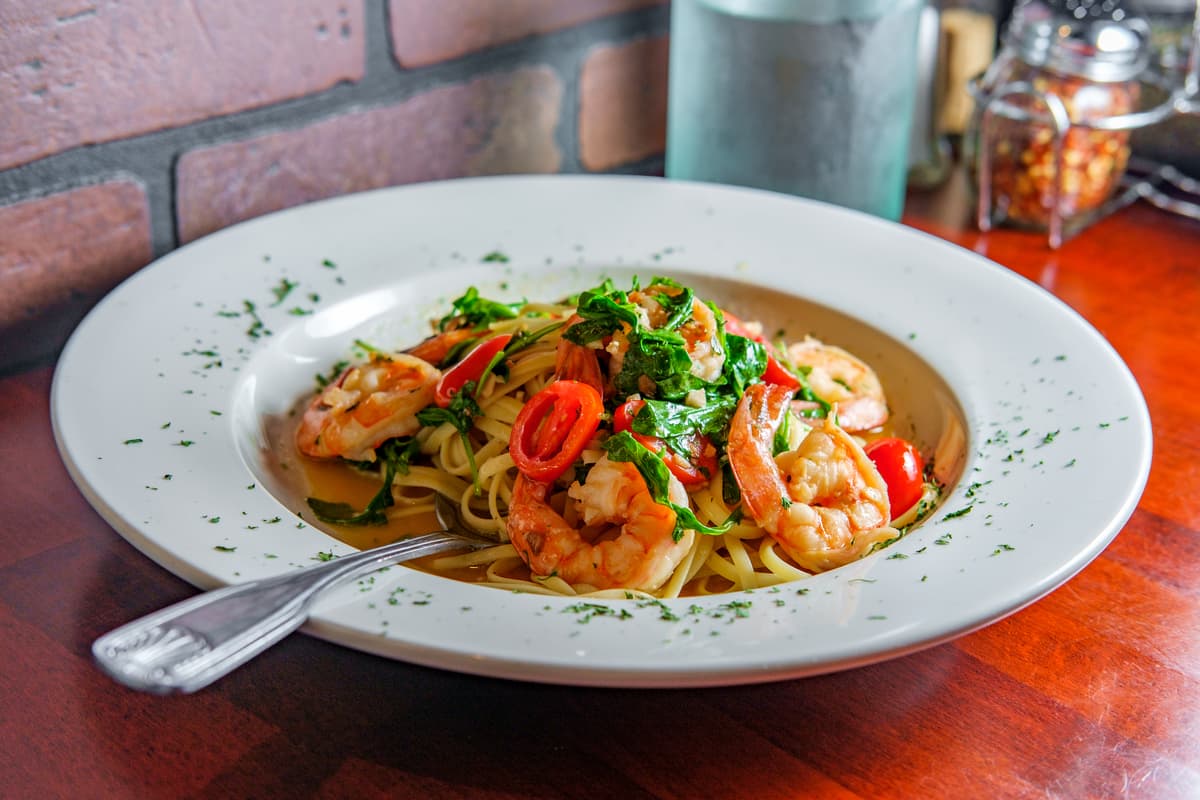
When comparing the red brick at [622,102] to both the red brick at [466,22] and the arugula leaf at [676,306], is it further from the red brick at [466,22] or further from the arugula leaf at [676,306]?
the arugula leaf at [676,306]

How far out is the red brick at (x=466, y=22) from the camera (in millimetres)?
2330

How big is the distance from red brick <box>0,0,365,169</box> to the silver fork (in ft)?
3.49

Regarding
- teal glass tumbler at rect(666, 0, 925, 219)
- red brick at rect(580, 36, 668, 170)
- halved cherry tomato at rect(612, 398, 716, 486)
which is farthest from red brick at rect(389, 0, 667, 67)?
halved cherry tomato at rect(612, 398, 716, 486)

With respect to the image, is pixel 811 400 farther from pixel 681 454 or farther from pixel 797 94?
pixel 797 94

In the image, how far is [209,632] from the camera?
40.6 inches

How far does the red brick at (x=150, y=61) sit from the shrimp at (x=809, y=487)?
1138 millimetres

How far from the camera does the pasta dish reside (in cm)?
143

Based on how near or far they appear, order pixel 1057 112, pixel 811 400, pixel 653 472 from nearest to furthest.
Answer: pixel 653 472 < pixel 811 400 < pixel 1057 112

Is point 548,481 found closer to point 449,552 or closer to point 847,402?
point 449,552

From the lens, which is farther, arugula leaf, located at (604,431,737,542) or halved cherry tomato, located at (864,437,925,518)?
halved cherry tomato, located at (864,437,925,518)

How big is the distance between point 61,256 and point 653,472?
113 cm

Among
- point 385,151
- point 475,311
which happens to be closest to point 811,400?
point 475,311

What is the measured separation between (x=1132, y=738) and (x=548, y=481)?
2.37 feet

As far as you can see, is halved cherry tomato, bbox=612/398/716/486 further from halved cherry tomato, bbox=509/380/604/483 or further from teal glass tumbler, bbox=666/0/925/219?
teal glass tumbler, bbox=666/0/925/219
